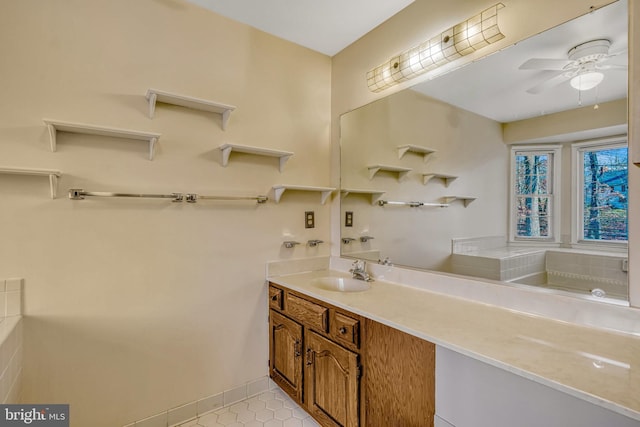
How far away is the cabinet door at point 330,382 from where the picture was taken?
150 centimetres

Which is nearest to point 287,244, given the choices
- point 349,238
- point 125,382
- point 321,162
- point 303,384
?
point 349,238

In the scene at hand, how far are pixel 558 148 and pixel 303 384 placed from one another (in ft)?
5.98

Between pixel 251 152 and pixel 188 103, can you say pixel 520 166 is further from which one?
pixel 188 103

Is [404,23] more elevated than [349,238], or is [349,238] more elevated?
[404,23]

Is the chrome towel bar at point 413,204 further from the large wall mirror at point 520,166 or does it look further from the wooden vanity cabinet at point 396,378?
the wooden vanity cabinet at point 396,378

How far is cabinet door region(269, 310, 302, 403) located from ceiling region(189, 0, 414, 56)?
201cm

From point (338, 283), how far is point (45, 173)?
1742mm

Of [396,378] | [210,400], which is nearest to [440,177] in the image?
[396,378]

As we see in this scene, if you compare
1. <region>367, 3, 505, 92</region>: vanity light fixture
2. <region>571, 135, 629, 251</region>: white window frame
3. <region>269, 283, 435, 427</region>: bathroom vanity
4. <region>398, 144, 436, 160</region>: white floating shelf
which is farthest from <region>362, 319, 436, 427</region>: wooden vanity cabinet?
<region>367, 3, 505, 92</region>: vanity light fixture

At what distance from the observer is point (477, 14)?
155 centimetres

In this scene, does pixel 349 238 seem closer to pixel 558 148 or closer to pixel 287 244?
pixel 287 244

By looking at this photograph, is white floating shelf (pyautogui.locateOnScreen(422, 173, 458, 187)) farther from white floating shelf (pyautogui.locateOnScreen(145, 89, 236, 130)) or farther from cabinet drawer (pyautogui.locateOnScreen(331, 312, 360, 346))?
white floating shelf (pyautogui.locateOnScreen(145, 89, 236, 130))

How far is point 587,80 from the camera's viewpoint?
1.24m

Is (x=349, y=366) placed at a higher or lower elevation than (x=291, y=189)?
lower
